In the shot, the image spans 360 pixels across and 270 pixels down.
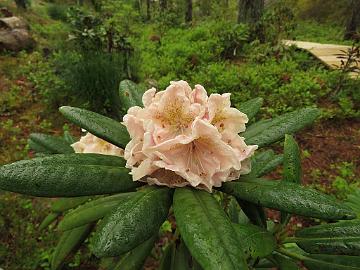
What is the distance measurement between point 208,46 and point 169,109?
21.1 feet

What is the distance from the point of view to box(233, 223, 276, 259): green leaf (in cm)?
90

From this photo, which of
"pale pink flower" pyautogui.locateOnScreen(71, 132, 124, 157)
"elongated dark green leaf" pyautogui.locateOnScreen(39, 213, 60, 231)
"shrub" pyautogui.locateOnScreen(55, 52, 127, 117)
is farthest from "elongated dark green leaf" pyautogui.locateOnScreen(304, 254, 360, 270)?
"shrub" pyautogui.locateOnScreen(55, 52, 127, 117)

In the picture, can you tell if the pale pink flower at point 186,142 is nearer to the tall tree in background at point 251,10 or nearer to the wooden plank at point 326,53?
the wooden plank at point 326,53

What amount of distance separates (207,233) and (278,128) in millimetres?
514

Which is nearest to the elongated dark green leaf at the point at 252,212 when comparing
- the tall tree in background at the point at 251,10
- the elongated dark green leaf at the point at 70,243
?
the elongated dark green leaf at the point at 70,243

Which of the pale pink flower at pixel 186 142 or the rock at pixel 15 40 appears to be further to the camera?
the rock at pixel 15 40

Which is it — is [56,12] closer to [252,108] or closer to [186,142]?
[252,108]

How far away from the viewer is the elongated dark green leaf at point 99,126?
42.4 inches

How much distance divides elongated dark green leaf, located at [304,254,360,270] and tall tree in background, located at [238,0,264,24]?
24.4 feet

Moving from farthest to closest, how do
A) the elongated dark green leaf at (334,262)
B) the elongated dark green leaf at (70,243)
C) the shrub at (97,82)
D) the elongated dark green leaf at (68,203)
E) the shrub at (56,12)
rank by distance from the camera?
1. the shrub at (56,12)
2. the shrub at (97,82)
3. the elongated dark green leaf at (70,243)
4. the elongated dark green leaf at (68,203)
5. the elongated dark green leaf at (334,262)

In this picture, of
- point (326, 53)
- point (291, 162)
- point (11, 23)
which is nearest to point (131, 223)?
point (291, 162)

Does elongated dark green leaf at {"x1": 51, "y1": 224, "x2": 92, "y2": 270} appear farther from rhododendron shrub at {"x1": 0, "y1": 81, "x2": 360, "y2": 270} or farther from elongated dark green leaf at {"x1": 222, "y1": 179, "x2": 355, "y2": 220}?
elongated dark green leaf at {"x1": 222, "y1": 179, "x2": 355, "y2": 220}

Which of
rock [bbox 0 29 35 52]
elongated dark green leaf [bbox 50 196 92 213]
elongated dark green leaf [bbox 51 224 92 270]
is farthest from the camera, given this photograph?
rock [bbox 0 29 35 52]

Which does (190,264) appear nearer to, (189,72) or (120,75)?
(120,75)
